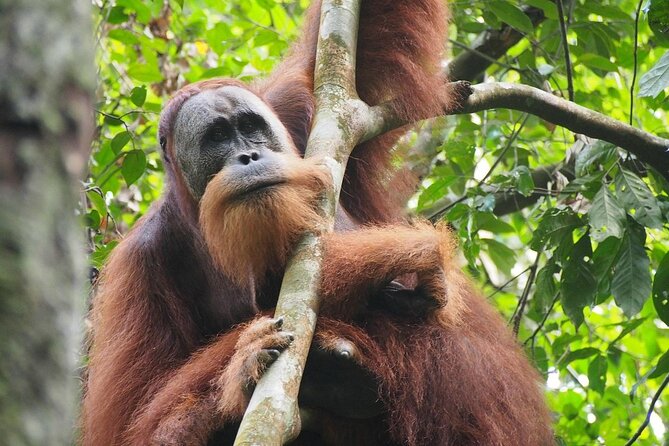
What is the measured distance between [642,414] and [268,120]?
12.6 ft

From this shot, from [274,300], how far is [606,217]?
1471mm

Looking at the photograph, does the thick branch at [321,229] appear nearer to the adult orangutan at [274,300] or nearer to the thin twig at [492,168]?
the adult orangutan at [274,300]

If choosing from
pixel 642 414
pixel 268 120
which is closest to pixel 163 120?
pixel 268 120

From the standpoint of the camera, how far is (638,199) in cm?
379

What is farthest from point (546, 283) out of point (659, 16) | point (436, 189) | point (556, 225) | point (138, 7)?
point (138, 7)

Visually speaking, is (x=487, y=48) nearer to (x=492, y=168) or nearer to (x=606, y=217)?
(x=492, y=168)

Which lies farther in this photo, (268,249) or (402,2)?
(402,2)

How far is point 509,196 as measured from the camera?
5270mm

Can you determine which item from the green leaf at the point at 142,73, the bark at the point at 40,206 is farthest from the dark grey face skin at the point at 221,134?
the bark at the point at 40,206

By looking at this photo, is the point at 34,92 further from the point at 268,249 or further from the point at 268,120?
the point at 268,120

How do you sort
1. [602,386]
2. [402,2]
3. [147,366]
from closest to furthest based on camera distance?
[147,366] < [402,2] < [602,386]

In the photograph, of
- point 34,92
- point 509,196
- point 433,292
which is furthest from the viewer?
point 509,196

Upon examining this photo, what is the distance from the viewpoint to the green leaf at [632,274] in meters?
3.64

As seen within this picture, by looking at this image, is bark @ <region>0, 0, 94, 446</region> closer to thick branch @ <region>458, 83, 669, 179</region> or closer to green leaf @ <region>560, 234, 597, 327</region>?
thick branch @ <region>458, 83, 669, 179</region>
